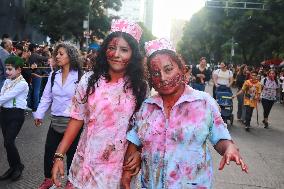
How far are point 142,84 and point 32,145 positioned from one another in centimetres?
580

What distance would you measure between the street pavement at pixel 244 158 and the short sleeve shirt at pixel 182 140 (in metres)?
3.68

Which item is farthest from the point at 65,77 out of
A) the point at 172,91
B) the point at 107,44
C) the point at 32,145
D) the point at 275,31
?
the point at 275,31


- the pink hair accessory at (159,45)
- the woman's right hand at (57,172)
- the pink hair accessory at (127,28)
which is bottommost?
the woman's right hand at (57,172)

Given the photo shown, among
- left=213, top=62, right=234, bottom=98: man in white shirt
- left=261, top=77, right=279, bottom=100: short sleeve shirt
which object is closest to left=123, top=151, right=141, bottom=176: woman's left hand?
left=213, top=62, right=234, bottom=98: man in white shirt

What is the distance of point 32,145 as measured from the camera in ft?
28.1

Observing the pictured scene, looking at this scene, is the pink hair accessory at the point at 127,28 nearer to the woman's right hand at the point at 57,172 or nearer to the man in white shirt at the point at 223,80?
the woman's right hand at the point at 57,172

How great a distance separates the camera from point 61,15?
34656 millimetres

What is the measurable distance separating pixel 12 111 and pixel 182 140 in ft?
13.2

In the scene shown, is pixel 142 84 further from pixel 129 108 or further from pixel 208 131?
pixel 208 131

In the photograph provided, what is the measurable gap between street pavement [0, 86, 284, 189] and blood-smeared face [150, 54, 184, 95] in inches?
146

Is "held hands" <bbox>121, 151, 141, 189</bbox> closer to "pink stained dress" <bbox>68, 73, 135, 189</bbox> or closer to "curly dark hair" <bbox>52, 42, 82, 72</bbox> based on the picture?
"pink stained dress" <bbox>68, 73, 135, 189</bbox>

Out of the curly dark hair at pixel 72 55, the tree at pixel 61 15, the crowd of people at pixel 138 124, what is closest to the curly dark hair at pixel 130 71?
the crowd of people at pixel 138 124

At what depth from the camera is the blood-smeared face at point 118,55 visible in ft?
10.5

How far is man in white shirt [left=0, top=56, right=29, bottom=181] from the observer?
241 inches
